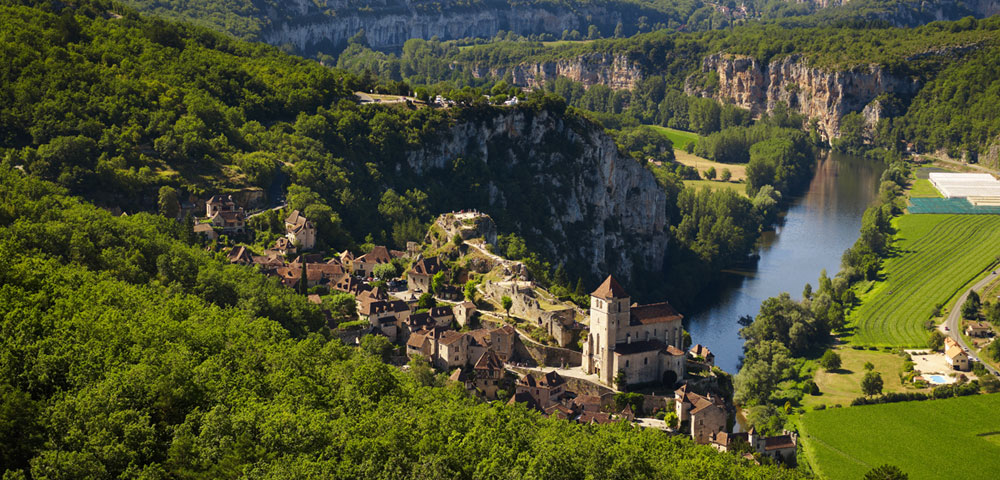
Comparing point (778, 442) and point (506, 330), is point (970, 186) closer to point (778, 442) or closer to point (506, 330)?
point (778, 442)

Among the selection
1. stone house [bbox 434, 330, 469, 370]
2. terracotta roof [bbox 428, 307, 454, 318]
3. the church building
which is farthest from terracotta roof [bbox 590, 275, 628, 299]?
terracotta roof [bbox 428, 307, 454, 318]

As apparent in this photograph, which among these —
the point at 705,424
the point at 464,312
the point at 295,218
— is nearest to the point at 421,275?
the point at 464,312

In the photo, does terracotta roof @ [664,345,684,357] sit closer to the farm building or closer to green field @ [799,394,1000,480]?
green field @ [799,394,1000,480]

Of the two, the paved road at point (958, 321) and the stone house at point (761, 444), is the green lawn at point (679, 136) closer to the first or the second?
the paved road at point (958, 321)

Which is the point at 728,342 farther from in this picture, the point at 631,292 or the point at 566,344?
the point at 566,344

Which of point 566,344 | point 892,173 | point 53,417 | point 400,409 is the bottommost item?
point 892,173

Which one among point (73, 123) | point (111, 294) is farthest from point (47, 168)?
point (111, 294)
